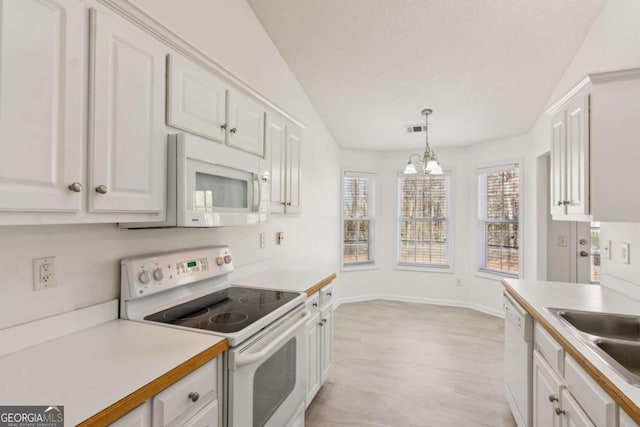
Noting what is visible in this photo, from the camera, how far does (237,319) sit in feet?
4.97

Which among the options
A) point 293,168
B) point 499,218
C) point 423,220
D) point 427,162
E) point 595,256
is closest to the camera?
point 293,168

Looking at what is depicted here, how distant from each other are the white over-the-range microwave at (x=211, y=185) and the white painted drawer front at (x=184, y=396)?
623 mm

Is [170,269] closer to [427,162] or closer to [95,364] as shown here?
[95,364]

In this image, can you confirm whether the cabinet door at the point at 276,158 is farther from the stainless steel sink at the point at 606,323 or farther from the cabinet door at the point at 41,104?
the stainless steel sink at the point at 606,323

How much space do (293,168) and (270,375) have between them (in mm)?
1598

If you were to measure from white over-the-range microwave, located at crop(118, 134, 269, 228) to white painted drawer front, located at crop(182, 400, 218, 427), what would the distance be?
737 millimetres

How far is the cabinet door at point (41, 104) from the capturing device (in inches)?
33.8

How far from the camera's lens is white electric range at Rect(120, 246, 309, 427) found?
132 cm

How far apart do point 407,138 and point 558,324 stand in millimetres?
3422

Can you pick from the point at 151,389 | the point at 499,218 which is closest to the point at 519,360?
the point at 151,389

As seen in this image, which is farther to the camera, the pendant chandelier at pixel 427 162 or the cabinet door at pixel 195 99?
the pendant chandelier at pixel 427 162

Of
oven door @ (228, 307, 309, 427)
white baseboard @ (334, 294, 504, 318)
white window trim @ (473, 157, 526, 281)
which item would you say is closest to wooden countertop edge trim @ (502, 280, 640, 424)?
oven door @ (228, 307, 309, 427)

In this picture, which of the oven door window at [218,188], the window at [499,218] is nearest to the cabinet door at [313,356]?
the oven door window at [218,188]

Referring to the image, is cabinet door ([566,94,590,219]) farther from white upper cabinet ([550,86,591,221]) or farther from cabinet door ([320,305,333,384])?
cabinet door ([320,305,333,384])
